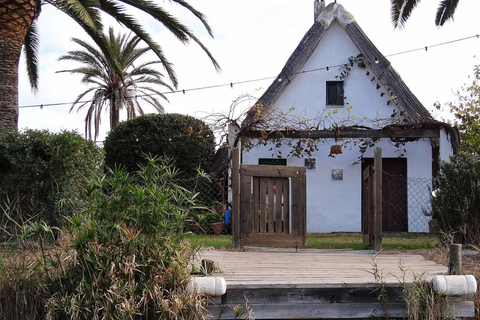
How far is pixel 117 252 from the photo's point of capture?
4.91m

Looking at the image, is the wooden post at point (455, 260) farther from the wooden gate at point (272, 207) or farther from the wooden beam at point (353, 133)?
the wooden beam at point (353, 133)

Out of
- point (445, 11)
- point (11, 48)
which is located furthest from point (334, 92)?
point (11, 48)

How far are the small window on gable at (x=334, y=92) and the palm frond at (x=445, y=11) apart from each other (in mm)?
3121

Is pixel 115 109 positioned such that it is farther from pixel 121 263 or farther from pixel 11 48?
pixel 121 263

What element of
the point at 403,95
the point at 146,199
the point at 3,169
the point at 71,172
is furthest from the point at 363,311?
the point at 403,95

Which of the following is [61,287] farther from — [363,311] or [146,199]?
[363,311]

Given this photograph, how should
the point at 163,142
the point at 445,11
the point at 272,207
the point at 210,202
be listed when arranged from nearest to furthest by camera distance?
the point at 272,207, the point at 445,11, the point at 210,202, the point at 163,142

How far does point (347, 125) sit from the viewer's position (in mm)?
14766

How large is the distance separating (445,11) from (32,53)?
10389 millimetres

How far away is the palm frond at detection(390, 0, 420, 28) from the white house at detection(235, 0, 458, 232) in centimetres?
141

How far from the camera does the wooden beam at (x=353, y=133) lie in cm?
1279

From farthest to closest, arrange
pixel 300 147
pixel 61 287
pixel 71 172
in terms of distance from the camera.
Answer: pixel 300 147 → pixel 71 172 → pixel 61 287

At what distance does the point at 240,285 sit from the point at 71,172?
4.08 metres

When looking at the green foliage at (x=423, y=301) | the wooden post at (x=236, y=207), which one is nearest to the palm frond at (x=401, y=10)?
the wooden post at (x=236, y=207)
